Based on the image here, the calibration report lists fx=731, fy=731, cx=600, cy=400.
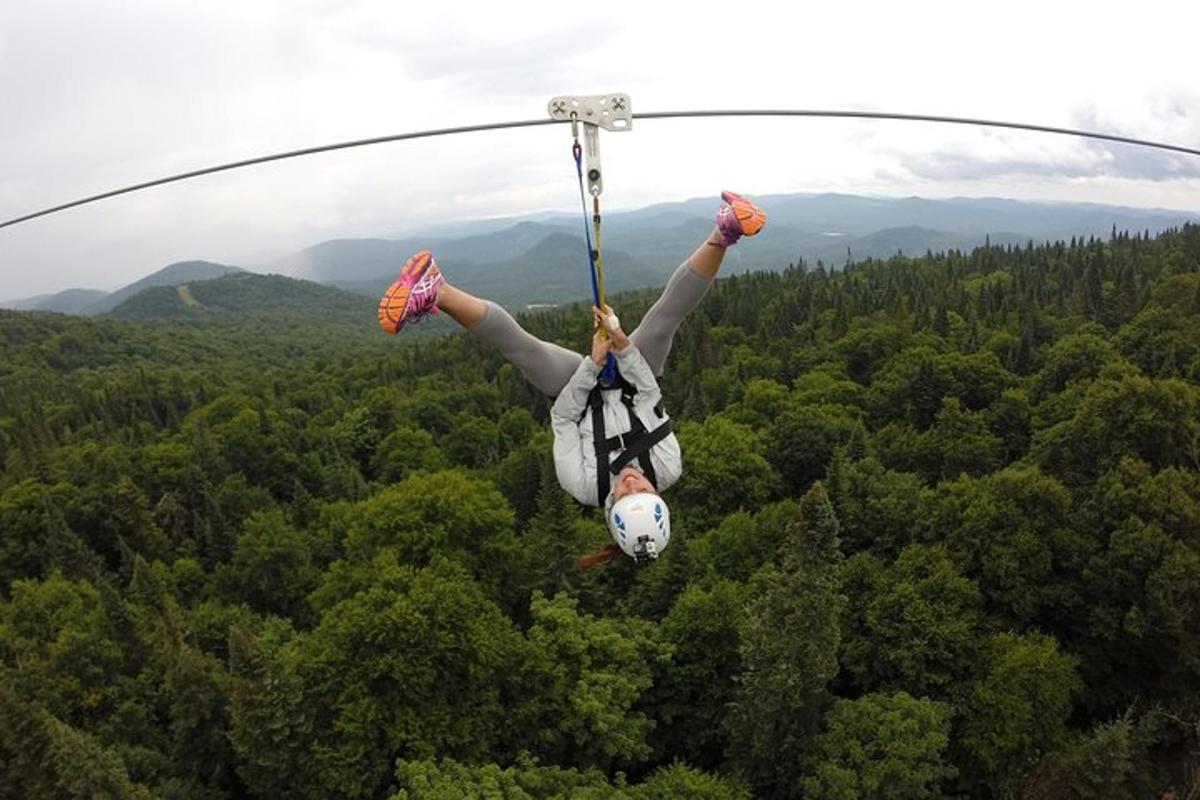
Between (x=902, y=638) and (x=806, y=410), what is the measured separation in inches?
616

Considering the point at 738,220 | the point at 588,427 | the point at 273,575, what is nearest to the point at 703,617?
the point at 588,427

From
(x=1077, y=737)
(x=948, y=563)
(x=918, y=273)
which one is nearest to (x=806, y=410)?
(x=948, y=563)

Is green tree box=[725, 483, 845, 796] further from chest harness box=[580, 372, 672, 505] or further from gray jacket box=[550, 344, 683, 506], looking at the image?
chest harness box=[580, 372, 672, 505]

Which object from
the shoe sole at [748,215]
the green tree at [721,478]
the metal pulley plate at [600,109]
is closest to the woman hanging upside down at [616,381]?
the shoe sole at [748,215]

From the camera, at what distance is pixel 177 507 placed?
1544 inches

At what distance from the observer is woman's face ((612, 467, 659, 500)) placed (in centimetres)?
601

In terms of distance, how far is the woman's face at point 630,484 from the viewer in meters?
6.01

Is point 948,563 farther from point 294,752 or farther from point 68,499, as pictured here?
point 68,499

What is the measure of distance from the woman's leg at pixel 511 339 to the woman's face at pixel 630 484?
A: 35.4 inches

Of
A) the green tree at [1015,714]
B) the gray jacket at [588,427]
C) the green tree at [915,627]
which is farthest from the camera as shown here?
the green tree at [915,627]

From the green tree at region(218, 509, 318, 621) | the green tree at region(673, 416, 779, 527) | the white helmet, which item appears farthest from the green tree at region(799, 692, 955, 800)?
the green tree at region(218, 509, 318, 621)

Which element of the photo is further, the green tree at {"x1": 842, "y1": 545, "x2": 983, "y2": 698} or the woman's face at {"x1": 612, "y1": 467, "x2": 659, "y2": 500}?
the green tree at {"x1": 842, "y1": 545, "x2": 983, "y2": 698}

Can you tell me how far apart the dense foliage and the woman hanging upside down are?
35.8ft

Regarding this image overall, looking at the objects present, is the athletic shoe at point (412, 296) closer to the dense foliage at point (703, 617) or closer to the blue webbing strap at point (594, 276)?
the blue webbing strap at point (594, 276)
